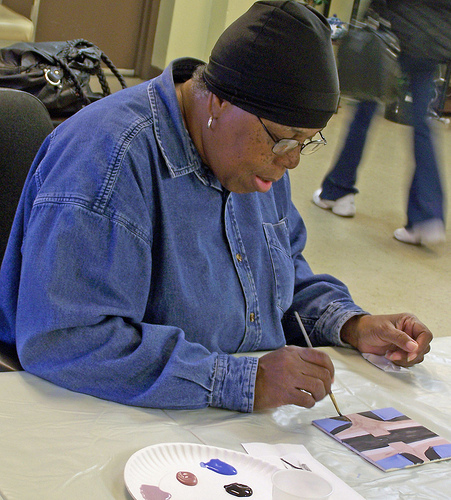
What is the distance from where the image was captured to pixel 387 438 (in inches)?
43.2

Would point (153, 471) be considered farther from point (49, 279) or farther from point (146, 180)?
point (146, 180)

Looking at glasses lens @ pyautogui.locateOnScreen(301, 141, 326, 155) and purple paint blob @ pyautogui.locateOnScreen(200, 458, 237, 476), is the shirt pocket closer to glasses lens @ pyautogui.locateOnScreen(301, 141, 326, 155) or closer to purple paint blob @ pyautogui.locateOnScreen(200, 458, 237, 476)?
glasses lens @ pyautogui.locateOnScreen(301, 141, 326, 155)

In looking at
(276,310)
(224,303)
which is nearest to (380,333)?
(276,310)

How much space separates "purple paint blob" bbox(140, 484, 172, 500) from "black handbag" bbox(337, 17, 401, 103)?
10.3 ft

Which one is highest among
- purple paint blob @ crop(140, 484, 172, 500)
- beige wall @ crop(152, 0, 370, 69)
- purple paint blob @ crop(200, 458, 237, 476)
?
purple paint blob @ crop(140, 484, 172, 500)

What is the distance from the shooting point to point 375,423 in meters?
1.15

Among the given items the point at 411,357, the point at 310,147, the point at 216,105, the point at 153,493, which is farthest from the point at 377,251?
the point at 153,493

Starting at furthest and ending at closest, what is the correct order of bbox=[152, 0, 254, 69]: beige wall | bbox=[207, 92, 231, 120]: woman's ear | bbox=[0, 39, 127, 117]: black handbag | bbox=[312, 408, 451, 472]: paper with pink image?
bbox=[152, 0, 254, 69]: beige wall
bbox=[0, 39, 127, 117]: black handbag
bbox=[207, 92, 231, 120]: woman's ear
bbox=[312, 408, 451, 472]: paper with pink image

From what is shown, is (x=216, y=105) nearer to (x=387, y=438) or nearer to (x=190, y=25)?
(x=387, y=438)

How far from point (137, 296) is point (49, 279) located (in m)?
0.15

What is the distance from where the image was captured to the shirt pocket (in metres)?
1.40

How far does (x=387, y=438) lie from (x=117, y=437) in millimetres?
422

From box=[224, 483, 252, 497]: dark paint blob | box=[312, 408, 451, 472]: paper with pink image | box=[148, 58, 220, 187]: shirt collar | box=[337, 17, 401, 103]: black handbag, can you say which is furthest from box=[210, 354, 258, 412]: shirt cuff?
box=[337, 17, 401, 103]: black handbag

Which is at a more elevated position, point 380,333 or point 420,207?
point 380,333
